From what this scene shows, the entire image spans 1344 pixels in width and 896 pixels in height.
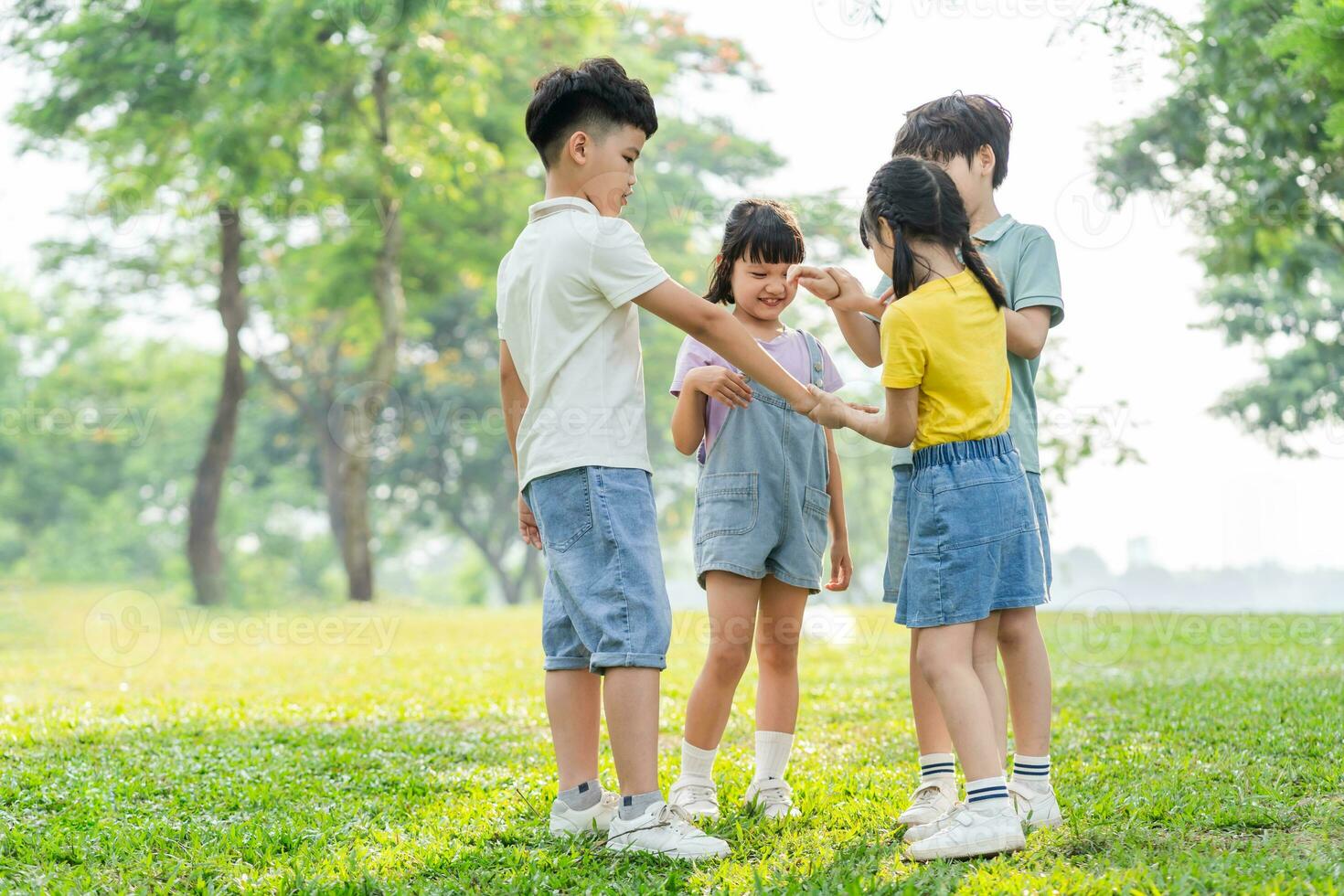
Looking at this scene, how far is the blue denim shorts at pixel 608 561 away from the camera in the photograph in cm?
298

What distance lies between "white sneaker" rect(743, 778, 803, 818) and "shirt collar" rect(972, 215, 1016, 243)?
1669 millimetres

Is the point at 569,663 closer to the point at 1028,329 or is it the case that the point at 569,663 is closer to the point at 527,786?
the point at 527,786

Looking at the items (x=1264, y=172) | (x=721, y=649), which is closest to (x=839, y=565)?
(x=721, y=649)

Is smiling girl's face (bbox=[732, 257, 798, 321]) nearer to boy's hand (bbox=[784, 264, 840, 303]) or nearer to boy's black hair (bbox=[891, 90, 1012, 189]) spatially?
boy's hand (bbox=[784, 264, 840, 303])

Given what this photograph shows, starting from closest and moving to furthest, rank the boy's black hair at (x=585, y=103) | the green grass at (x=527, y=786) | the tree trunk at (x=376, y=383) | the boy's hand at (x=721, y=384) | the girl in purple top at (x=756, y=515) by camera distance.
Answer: the green grass at (x=527, y=786) → the boy's black hair at (x=585, y=103) → the boy's hand at (x=721, y=384) → the girl in purple top at (x=756, y=515) → the tree trunk at (x=376, y=383)

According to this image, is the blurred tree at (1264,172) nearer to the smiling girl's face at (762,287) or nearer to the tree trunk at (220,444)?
the smiling girl's face at (762,287)

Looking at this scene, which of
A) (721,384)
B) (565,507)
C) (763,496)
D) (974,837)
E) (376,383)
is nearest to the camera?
(974,837)

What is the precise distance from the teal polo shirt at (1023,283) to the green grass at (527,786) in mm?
1031

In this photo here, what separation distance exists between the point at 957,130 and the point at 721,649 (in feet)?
5.30

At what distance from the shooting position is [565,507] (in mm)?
3053

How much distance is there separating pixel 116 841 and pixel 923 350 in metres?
2.50

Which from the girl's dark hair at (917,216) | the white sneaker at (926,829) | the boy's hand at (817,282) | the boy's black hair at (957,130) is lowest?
the white sneaker at (926,829)

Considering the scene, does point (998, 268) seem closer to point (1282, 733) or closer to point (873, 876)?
point (873, 876)

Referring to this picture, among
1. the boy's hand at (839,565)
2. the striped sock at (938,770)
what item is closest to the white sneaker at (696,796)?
the striped sock at (938,770)
